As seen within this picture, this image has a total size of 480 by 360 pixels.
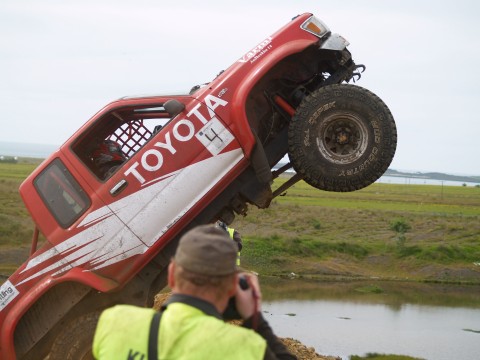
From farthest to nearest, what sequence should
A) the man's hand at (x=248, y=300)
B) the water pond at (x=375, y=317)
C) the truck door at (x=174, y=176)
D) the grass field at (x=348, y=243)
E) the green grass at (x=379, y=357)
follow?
the grass field at (x=348, y=243) → the water pond at (x=375, y=317) → the green grass at (x=379, y=357) → the truck door at (x=174, y=176) → the man's hand at (x=248, y=300)

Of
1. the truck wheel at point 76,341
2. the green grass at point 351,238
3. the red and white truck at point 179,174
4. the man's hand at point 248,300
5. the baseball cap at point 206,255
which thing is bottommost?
the green grass at point 351,238

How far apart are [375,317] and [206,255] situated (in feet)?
45.5

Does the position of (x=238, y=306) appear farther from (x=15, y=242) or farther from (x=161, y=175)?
(x=15, y=242)

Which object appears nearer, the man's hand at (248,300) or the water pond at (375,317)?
the man's hand at (248,300)

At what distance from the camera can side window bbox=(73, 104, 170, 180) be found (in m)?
7.70

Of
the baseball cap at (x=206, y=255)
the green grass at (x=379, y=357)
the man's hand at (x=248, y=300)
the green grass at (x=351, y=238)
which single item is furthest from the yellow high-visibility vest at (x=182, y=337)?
the green grass at (x=351, y=238)

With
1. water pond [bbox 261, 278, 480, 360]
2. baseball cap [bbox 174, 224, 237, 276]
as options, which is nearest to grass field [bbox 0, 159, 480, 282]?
water pond [bbox 261, 278, 480, 360]

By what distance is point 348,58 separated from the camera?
729cm

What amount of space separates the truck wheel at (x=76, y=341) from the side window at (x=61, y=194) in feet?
2.77

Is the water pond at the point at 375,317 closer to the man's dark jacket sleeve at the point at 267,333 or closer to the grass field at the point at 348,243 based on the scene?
the grass field at the point at 348,243

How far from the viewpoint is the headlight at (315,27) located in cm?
707

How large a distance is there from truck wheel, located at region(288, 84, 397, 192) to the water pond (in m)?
5.16

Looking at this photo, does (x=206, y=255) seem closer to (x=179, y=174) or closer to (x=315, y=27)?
(x=179, y=174)

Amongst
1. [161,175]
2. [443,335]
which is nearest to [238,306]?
[161,175]
